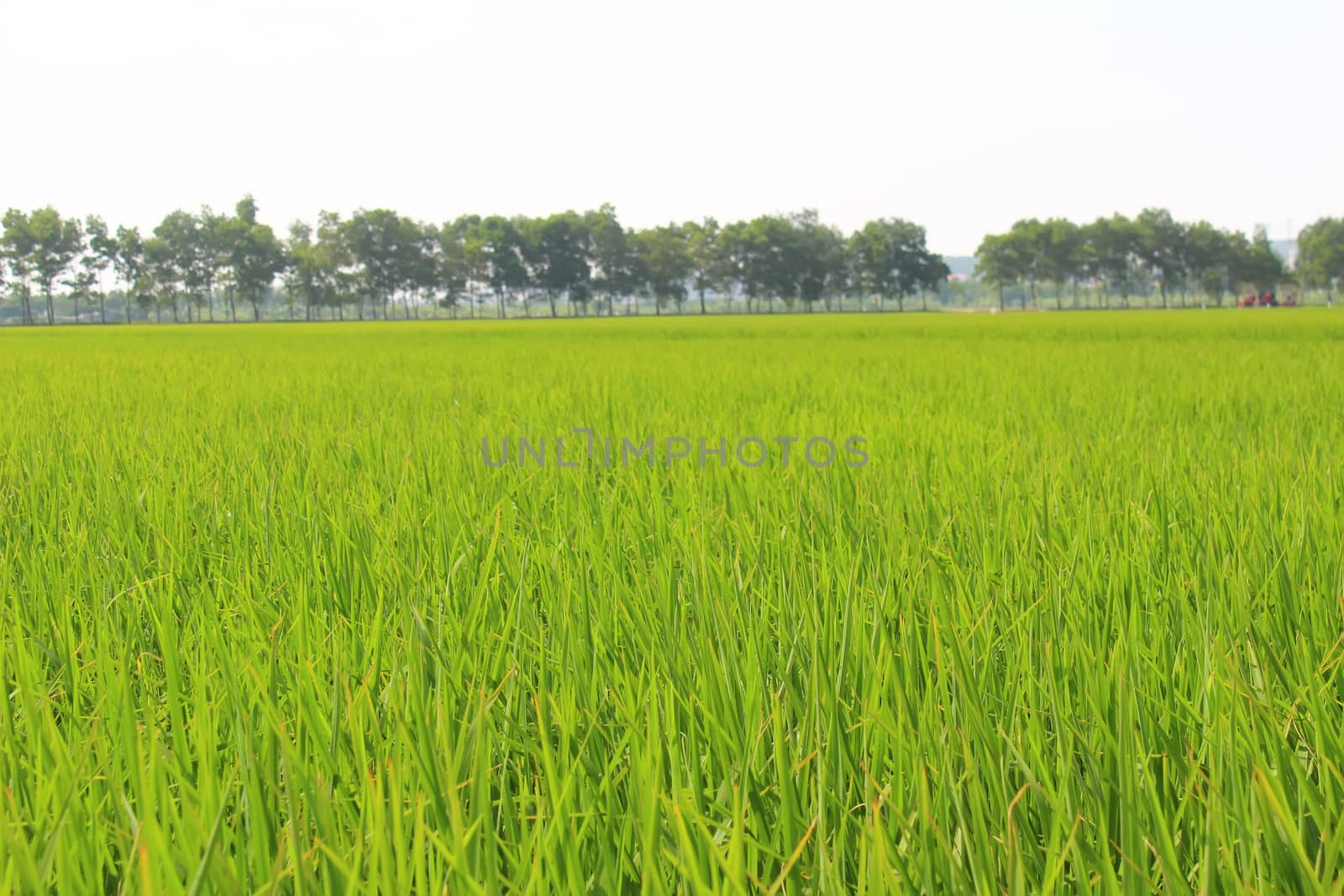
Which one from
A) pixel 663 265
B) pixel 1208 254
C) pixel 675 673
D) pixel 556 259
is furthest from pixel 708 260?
pixel 675 673

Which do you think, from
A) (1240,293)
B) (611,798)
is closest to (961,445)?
(611,798)

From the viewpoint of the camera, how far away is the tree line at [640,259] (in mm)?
69375

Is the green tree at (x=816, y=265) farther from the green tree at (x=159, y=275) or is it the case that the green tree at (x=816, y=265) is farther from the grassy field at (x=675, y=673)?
the grassy field at (x=675, y=673)

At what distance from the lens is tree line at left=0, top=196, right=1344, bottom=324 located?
69375 mm

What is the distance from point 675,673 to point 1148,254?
3460 inches

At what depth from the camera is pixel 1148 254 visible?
251 feet

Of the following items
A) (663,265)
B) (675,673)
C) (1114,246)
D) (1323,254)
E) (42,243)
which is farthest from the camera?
(1114,246)

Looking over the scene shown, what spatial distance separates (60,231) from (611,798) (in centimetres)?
7908

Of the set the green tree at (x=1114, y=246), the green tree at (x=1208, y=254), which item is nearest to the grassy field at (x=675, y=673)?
the green tree at (x=1114, y=246)

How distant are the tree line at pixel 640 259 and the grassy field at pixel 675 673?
227 feet

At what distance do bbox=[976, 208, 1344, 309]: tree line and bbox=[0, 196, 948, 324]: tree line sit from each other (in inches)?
264

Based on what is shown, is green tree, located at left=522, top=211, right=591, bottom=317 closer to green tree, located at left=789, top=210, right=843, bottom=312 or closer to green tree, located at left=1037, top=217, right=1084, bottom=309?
green tree, located at left=789, top=210, right=843, bottom=312

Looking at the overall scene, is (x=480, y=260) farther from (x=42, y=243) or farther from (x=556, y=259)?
(x=42, y=243)

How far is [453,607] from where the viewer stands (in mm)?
1314
